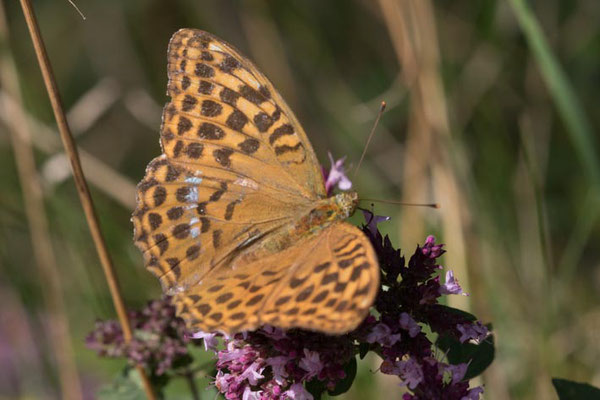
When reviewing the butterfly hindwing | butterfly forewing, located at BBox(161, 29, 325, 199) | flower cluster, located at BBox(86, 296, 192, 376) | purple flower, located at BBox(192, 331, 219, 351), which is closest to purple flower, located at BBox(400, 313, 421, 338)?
the butterfly hindwing

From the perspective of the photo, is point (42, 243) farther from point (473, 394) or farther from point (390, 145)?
point (390, 145)

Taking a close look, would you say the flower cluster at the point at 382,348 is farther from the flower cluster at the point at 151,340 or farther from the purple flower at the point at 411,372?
the flower cluster at the point at 151,340

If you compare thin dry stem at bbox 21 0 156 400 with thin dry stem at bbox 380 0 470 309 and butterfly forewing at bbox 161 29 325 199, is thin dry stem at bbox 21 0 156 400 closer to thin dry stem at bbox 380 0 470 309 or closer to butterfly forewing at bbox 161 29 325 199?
butterfly forewing at bbox 161 29 325 199

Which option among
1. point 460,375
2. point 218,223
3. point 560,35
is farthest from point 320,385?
point 560,35

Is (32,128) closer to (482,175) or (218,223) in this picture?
(218,223)

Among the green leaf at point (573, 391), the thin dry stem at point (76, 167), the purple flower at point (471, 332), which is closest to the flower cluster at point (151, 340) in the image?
the thin dry stem at point (76, 167)

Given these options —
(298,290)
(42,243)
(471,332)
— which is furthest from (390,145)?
(298,290)
